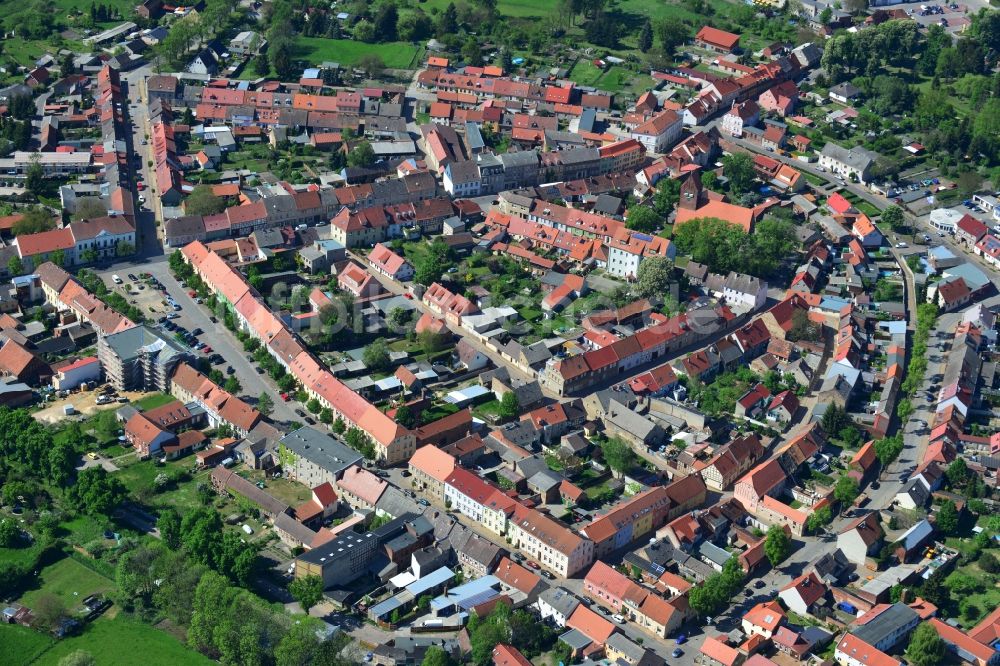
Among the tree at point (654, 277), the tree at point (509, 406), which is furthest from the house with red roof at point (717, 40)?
the tree at point (509, 406)

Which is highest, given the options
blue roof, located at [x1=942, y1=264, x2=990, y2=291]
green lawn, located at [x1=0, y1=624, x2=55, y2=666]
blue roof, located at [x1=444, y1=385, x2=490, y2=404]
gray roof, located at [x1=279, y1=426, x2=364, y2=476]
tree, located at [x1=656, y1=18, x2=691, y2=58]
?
tree, located at [x1=656, y1=18, x2=691, y2=58]

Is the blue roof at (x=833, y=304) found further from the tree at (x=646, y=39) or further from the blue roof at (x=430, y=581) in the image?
the tree at (x=646, y=39)

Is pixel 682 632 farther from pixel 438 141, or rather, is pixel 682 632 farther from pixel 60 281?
pixel 438 141

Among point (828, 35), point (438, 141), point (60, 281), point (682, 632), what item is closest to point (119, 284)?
point (60, 281)

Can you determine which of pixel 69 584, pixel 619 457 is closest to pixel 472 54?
pixel 619 457

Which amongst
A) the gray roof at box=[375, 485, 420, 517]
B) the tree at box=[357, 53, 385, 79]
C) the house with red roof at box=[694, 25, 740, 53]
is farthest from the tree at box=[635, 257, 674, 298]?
the house with red roof at box=[694, 25, 740, 53]

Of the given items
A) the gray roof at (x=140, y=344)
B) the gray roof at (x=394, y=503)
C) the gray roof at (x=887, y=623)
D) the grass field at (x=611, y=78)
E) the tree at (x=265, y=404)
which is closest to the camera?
the gray roof at (x=887, y=623)

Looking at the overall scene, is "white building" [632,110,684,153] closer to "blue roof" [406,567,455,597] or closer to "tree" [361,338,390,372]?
"tree" [361,338,390,372]
